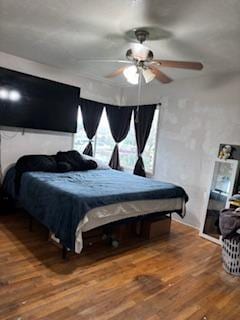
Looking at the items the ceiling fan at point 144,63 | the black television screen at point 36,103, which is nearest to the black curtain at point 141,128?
the black television screen at point 36,103

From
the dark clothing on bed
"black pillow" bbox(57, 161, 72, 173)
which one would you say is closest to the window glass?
the dark clothing on bed

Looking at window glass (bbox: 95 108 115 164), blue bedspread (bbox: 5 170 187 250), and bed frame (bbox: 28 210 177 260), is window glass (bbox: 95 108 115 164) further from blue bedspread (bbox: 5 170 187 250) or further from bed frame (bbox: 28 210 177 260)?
bed frame (bbox: 28 210 177 260)

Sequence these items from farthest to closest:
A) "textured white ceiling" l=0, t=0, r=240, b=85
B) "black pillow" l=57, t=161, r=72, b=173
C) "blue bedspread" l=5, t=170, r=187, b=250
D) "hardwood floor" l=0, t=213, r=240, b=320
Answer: "black pillow" l=57, t=161, r=72, b=173, "blue bedspread" l=5, t=170, r=187, b=250, "textured white ceiling" l=0, t=0, r=240, b=85, "hardwood floor" l=0, t=213, r=240, b=320

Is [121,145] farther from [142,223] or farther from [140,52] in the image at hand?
[140,52]

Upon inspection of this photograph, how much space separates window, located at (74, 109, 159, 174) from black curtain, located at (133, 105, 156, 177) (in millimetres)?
89

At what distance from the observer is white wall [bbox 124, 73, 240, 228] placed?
347 centimetres

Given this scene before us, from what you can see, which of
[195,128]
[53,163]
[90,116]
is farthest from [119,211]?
[90,116]

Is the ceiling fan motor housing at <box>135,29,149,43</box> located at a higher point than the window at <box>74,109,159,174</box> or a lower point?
higher

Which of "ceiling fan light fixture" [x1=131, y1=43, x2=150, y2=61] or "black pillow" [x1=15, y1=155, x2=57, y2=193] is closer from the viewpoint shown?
"ceiling fan light fixture" [x1=131, y1=43, x2=150, y2=61]

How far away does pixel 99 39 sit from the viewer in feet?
8.88

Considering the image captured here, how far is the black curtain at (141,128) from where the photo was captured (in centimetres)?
452

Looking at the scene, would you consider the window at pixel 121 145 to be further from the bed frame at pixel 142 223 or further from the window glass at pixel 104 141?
the bed frame at pixel 142 223

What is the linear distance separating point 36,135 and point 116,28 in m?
2.33

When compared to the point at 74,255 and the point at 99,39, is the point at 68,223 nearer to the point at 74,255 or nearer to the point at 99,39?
the point at 74,255
